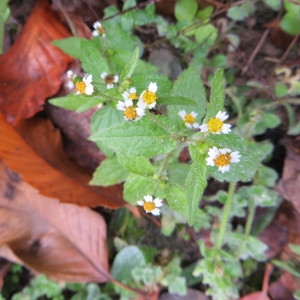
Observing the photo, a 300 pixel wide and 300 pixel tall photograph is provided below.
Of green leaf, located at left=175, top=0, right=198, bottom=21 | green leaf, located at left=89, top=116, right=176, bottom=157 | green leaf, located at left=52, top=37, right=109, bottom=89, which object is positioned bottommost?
green leaf, located at left=89, top=116, right=176, bottom=157

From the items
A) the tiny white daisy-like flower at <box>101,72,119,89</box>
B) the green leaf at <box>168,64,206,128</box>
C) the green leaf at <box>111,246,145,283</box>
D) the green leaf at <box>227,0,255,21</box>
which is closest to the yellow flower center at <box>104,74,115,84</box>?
the tiny white daisy-like flower at <box>101,72,119,89</box>

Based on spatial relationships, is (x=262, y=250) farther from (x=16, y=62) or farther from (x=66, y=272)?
(x=16, y=62)

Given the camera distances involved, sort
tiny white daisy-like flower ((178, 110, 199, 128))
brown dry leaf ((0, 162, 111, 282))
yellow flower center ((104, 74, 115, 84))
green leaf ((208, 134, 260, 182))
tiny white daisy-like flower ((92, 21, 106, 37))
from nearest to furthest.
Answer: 1. green leaf ((208, 134, 260, 182))
2. yellow flower center ((104, 74, 115, 84))
3. tiny white daisy-like flower ((178, 110, 199, 128))
4. tiny white daisy-like flower ((92, 21, 106, 37))
5. brown dry leaf ((0, 162, 111, 282))

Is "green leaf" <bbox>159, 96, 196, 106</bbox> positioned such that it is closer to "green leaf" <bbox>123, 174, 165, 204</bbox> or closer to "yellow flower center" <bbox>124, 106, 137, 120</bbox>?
"yellow flower center" <bbox>124, 106, 137, 120</bbox>

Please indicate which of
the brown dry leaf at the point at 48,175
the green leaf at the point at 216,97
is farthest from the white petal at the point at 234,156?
the brown dry leaf at the point at 48,175

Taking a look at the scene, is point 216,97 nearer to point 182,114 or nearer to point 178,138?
point 178,138

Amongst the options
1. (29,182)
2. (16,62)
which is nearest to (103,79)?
(29,182)
